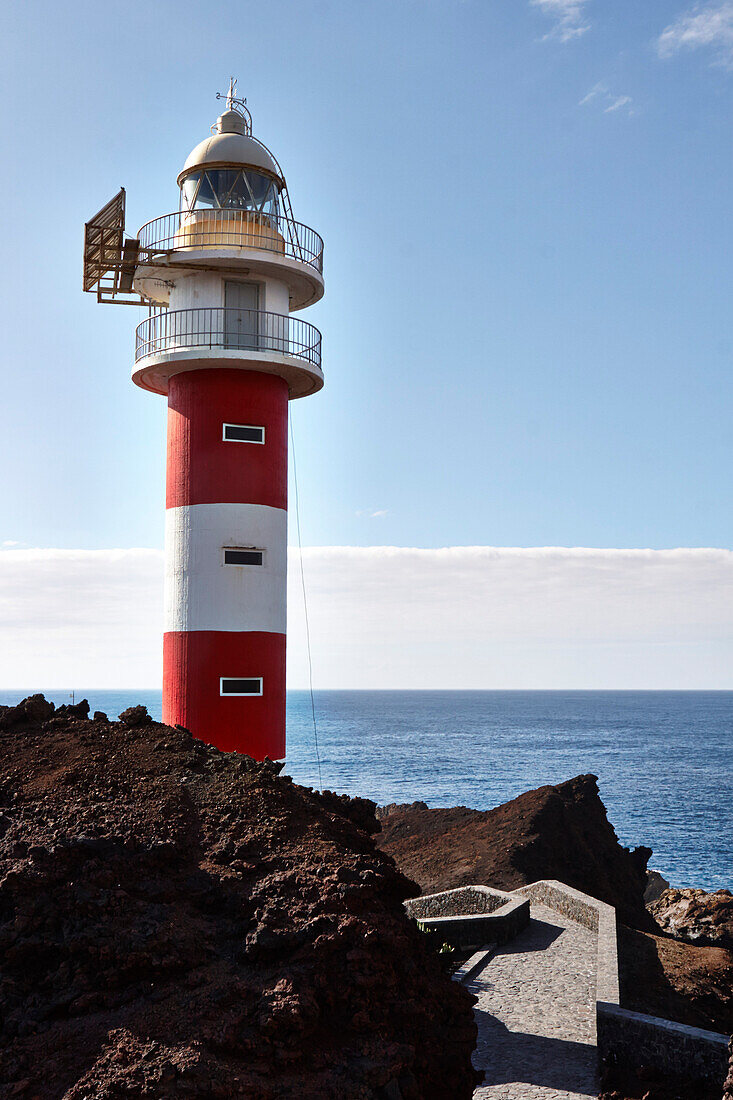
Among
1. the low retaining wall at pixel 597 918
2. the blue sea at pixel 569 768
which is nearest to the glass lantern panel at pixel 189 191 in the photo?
the low retaining wall at pixel 597 918

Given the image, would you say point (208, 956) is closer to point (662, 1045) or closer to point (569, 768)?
point (662, 1045)

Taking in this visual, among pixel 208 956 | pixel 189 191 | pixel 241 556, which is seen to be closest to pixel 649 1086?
pixel 208 956

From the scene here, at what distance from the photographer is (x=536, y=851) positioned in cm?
2025

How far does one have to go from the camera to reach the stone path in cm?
893

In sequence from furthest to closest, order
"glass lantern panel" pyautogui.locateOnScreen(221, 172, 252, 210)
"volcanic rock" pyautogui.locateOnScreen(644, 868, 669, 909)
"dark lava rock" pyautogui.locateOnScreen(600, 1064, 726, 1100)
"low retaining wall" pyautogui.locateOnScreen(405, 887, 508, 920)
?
"volcanic rock" pyautogui.locateOnScreen(644, 868, 669, 909) → "glass lantern panel" pyautogui.locateOnScreen(221, 172, 252, 210) → "low retaining wall" pyautogui.locateOnScreen(405, 887, 508, 920) → "dark lava rock" pyautogui.locateOnScreen(600, 1064, 726, 1100)

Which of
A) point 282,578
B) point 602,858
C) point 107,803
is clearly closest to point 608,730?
point 602,858

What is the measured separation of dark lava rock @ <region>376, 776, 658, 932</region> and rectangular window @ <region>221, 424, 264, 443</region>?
9772 millimetres

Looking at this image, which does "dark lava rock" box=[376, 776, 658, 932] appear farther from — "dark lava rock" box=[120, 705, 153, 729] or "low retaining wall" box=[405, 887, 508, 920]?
"dark lava rock" box=[120, 705, 153, 729]

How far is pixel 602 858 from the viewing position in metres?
22.1

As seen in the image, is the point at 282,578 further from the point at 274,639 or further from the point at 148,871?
the point at 148,871

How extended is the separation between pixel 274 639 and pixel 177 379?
517 cm

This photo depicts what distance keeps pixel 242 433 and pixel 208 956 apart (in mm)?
11493

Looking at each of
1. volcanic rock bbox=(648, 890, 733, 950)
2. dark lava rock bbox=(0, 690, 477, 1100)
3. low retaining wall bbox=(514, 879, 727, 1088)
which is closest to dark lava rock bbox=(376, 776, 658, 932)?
volcanic rock bbox=(648, 890, 733, 950)

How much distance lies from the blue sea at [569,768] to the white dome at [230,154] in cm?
2772
